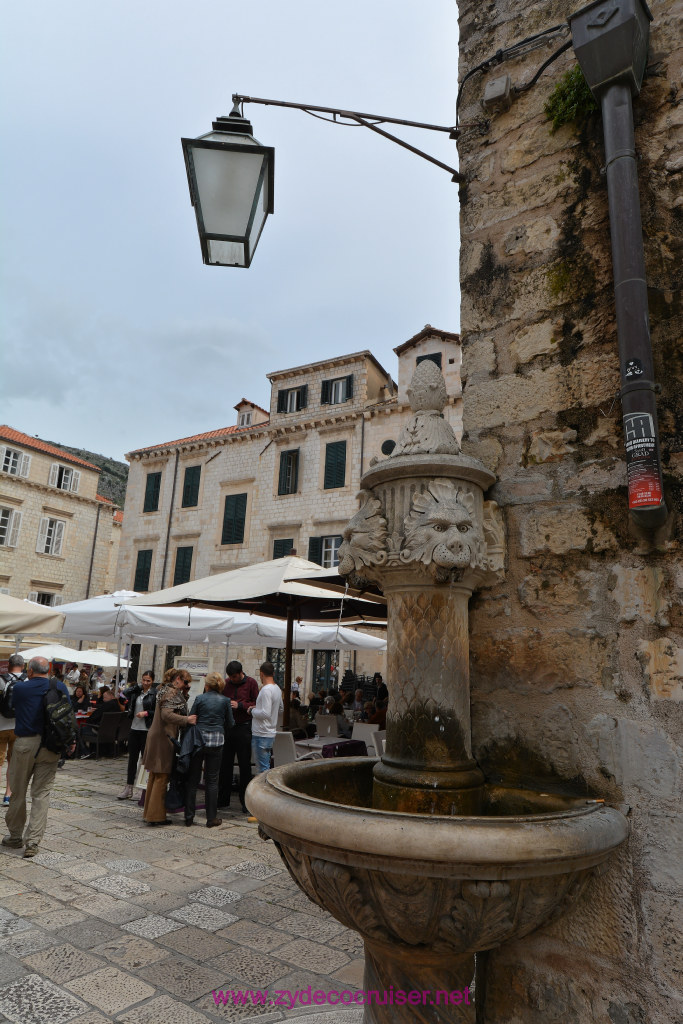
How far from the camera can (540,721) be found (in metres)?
2.08

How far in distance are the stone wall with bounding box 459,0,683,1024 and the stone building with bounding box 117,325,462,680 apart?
15469mm

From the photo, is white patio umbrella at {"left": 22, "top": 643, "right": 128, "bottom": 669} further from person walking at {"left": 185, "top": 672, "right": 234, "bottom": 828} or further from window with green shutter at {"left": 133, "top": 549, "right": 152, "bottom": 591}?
window with green shutter at {"left": 133, "top": 549, "right": 152, "bottom": 591}

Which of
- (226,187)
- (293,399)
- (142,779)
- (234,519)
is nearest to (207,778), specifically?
(142,779)

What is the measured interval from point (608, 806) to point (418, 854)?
31.5 inches

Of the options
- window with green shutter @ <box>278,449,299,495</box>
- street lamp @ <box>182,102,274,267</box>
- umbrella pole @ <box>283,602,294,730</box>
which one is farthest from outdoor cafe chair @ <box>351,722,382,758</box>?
window with green shutter @ <box>278,449,299,495</box>

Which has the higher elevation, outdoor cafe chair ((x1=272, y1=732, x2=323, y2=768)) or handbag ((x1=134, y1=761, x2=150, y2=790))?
outdoor cafe chair ((x1=272, y1=732, x2=323, y2=768))

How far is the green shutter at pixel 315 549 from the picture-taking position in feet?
65.2

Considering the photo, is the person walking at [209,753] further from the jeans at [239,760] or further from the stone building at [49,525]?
the stone building at [49,525]

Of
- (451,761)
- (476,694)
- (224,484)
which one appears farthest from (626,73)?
(224,484)

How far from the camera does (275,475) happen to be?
21734 millimetres

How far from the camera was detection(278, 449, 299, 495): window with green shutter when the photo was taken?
2125 cm

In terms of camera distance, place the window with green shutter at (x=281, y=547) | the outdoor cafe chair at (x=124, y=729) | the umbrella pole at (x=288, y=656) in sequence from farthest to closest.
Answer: the window with green shutter at (x=281, y=547), the outdoor cafe chair at (x=124, y=729), the umbrella pole at (x=288, y=656)

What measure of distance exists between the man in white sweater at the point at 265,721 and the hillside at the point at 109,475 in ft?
161

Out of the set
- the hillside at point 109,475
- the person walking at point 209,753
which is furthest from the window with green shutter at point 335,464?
the hillside at point 109,475
